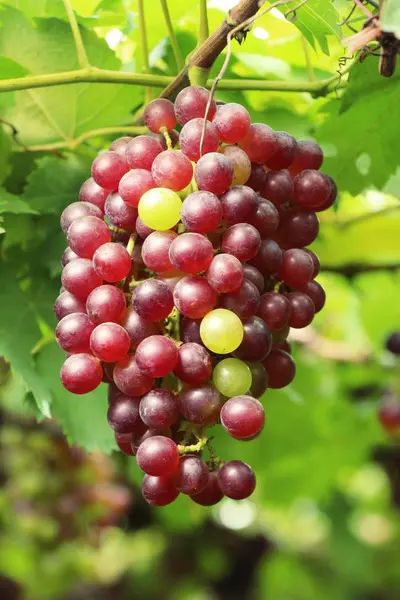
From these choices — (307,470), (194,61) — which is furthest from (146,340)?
(307,470)

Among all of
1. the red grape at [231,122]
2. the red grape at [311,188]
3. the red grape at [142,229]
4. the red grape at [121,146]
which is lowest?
the red grape at [311,188]

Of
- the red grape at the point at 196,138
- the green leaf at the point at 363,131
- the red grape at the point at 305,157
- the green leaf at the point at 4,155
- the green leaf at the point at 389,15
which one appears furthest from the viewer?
the green leaf at the point at 4,155

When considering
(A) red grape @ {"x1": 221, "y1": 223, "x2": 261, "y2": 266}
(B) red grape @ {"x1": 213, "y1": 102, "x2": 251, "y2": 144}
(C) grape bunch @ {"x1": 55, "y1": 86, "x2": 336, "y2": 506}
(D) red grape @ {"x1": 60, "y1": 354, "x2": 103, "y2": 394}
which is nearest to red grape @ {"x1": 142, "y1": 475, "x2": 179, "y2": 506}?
(C) grape bunch @ {"x1": 55, "y1": 86, "x2": 336, "y2": 506}

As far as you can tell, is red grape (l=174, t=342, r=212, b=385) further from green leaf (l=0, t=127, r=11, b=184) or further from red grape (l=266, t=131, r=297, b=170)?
green leaf (l=0, t=127, r=11, b=184)

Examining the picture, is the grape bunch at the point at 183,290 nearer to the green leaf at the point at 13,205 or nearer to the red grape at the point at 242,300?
the red grape at the point at 242,300

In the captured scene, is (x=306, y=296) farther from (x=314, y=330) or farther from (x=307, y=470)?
(x=307, y=470)

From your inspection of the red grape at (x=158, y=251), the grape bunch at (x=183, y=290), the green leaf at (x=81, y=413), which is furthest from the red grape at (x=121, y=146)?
the green leaf at (x=81, y=413)
